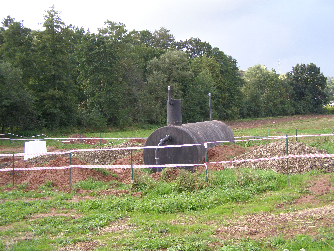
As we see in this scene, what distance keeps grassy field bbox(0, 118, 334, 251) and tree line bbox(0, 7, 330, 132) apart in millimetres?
26022

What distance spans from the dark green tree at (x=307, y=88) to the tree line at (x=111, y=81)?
513 millimetres

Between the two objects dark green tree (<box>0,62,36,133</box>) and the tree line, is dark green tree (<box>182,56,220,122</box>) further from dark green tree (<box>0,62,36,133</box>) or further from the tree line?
dark green tree (<box>0,62,36,133</box>)

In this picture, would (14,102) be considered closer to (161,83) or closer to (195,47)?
(161,83)

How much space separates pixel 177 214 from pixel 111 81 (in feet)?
124

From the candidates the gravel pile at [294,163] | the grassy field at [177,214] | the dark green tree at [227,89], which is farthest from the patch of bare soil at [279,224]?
the dark green tree at [227,89]

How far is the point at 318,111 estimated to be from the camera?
74.6 meters

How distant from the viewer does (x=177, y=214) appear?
320 inches

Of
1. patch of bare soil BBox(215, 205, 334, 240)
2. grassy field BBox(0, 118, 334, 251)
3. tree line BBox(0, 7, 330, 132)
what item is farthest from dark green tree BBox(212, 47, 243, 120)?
patch of bare soil BBox(215, 205, 334, 240)

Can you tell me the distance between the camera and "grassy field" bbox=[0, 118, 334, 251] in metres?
6.00

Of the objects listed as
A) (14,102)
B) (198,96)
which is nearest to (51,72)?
(14,102)

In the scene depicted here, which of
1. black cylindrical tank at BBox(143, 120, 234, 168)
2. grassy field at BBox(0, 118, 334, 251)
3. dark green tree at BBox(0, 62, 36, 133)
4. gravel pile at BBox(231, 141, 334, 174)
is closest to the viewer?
grassy field at BBox(0, 118, 334, 251)

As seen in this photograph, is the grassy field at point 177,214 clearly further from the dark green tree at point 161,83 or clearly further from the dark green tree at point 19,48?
the dark green tree at point 161,83

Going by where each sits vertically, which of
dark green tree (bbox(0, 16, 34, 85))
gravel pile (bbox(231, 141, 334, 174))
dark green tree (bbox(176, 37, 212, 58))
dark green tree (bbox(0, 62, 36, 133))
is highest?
dark green tree (bbox(176, 37, 212, 58))

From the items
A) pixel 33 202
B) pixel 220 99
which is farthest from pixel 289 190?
pixel 220 99
